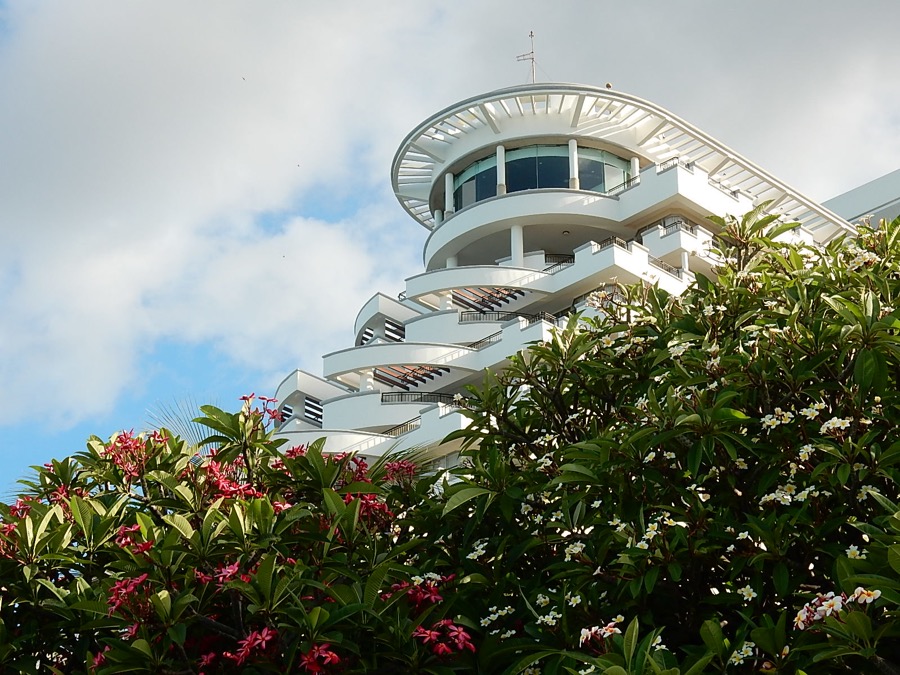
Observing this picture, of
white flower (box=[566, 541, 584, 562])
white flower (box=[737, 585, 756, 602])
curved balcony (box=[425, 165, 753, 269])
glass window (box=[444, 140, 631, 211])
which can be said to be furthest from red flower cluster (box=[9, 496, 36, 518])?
glass window (box=[444, 140, 631, 211])

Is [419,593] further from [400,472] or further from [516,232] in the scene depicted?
[516,232]

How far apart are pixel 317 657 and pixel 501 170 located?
3481 centimetres

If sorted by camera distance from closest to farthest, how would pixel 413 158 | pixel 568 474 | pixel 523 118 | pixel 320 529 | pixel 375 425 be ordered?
1. pixel 568 474
2. pixel 320 529
3. pixel 375 425
4. pixel 523 118
5. pixel 413 158

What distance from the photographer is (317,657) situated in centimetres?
624

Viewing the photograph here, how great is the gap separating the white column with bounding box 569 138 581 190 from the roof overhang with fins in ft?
1.16

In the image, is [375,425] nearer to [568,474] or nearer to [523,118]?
[523,118]

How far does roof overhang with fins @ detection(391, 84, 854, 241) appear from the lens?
1524 inches

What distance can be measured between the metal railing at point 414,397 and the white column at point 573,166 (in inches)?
341

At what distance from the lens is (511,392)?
28.4 feet

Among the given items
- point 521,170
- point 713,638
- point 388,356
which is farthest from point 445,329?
point 713,638

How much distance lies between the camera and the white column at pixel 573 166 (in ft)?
129

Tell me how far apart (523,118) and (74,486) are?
3323 centimetres

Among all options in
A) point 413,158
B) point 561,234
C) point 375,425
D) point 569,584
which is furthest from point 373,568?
point 413,158

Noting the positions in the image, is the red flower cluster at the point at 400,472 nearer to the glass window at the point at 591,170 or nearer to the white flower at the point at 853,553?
the white flower at the point at 853,553
